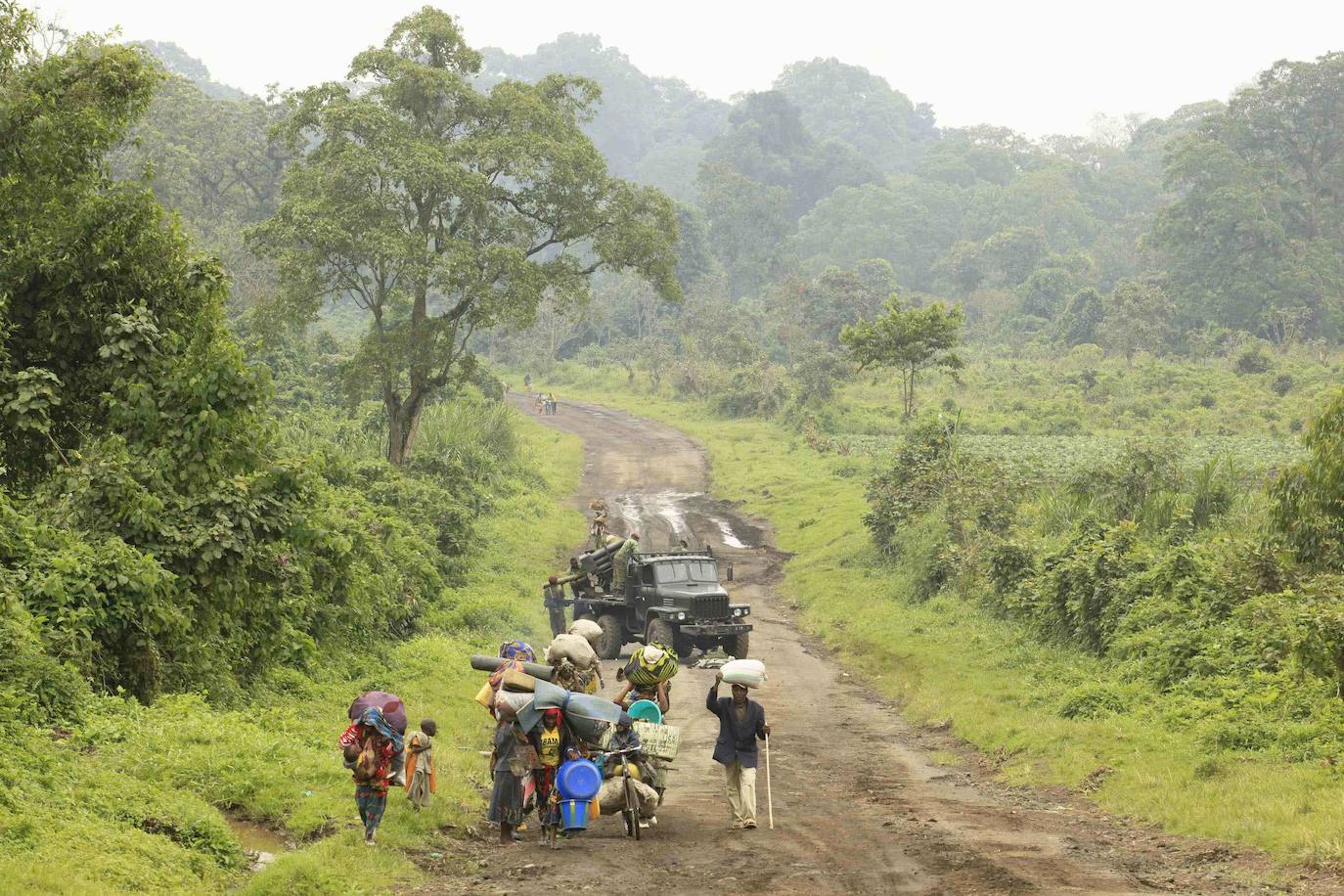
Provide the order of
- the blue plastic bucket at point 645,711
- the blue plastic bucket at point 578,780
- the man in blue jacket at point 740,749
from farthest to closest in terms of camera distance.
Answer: the blue plastic bucket at point 645,711, the man in blue jacket at point 740,749, the blue plastic bucket at point 578,780

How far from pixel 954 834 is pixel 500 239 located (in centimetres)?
2276

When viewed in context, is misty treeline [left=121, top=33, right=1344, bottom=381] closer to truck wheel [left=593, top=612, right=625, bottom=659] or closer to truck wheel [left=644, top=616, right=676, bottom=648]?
truck wheel [left=593, top=612, right=625, bottom=659]

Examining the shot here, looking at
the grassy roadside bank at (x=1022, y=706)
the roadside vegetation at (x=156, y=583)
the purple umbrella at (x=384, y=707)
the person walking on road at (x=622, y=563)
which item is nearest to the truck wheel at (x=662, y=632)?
the person walking on road at (x=622, y=563)

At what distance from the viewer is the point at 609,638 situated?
22750 millimetres

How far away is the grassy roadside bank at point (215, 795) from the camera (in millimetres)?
8883

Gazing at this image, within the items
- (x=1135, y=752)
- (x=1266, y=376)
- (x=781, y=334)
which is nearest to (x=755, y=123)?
(x=781, y=334)

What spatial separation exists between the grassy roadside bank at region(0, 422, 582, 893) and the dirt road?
1.05 metres

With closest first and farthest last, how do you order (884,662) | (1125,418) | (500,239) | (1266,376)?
(884,662) → (500,239) → (1125,418) → (1266,376)

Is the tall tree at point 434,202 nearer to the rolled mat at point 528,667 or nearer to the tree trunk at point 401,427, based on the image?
the tree trunk at point 401,427

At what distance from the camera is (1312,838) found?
35.9ft

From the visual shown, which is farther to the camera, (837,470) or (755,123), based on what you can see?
(755,123)

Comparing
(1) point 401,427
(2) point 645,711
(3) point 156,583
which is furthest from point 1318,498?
(1) point 401,427

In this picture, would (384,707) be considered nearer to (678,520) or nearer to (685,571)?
(685,571)

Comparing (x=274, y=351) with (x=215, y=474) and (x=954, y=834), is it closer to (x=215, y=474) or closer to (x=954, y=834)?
(x=215, y=474)
